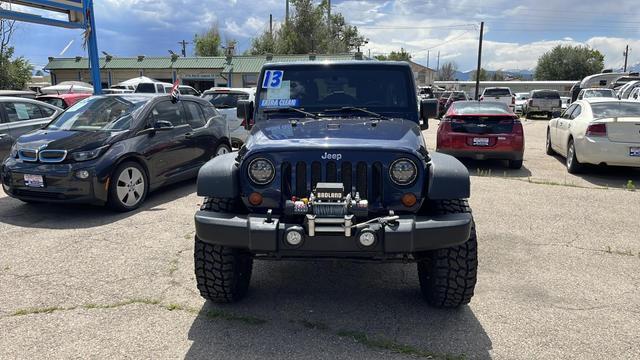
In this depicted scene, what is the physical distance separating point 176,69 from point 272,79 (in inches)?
1487

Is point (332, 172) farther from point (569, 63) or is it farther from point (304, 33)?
point (569, 63)

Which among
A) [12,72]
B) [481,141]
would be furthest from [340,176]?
[12,72]

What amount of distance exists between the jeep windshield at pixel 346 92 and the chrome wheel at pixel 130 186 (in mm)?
2704

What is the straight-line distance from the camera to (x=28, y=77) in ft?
105

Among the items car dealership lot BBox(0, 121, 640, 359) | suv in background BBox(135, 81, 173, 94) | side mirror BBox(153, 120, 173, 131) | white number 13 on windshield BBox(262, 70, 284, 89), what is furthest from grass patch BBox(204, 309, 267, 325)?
suv in background BBox(135, 81, 173, 94)

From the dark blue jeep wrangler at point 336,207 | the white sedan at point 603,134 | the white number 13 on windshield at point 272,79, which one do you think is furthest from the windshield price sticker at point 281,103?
the white sedan at point 603,134

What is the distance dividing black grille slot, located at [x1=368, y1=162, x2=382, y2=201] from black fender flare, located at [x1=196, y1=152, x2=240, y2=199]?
921 millimetres

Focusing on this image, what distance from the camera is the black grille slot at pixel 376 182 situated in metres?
3.23

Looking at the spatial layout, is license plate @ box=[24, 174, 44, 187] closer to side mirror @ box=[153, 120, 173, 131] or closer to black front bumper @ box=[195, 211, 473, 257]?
side mirror @ box=[153, 120, 173, 131]

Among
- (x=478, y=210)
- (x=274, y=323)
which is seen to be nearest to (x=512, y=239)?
(x=478, y=210)

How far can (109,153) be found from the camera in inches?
241

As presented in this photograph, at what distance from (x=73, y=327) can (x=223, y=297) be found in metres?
1.04

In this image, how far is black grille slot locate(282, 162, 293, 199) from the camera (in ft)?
10.7

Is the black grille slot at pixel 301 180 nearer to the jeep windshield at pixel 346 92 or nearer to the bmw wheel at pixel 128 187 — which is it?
the jeep windshield at pixel 346 92
